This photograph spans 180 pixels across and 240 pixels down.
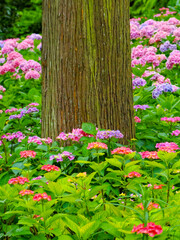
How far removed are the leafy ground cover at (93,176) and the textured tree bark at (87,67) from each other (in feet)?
0.73

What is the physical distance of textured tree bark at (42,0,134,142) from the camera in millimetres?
3199

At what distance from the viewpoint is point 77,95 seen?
3.20 metres

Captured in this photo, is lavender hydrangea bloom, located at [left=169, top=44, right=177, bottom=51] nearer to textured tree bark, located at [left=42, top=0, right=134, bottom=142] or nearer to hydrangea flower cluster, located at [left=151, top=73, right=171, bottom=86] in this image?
hydrangea flower cluster, located at [left=151, top=73, right=171, bottom=86]

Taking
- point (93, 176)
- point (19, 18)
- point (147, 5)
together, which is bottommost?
point (93, 176)

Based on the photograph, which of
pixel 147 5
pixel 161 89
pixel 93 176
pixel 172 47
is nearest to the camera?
pixel 93 176

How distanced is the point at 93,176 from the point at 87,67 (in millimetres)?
1233

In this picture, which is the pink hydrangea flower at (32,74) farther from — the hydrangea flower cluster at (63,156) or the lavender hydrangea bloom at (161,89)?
the hydrangea flower cluster at (63,156)

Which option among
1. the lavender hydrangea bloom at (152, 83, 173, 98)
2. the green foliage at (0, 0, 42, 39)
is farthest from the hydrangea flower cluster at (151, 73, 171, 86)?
the green foliage at (0, 0, 42, 39)

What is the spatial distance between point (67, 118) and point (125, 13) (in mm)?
1023

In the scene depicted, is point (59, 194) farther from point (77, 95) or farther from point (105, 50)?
point (105, 50)

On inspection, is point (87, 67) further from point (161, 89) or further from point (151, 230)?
point (151, 230)

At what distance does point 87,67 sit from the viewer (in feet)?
10.5

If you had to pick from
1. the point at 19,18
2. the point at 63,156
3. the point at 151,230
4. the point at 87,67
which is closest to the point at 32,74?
the point at 87,67

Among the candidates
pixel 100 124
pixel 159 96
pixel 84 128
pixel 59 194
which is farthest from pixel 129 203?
pixel 159 96
